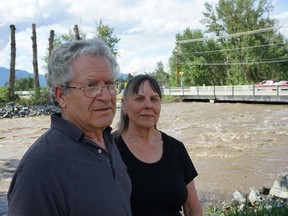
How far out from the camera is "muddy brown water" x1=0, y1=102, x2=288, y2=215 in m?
8.77

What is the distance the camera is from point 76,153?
1791 mm

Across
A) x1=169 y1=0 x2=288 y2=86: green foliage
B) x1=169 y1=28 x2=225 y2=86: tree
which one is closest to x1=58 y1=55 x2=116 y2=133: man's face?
x1=169 y1=0 x2=288 y2=86: green foliage

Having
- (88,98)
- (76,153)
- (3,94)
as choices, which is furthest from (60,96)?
(3,94)

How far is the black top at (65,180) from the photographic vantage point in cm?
157

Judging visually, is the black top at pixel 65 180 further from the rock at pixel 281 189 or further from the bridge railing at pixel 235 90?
the bridge railing at pixel 235 90

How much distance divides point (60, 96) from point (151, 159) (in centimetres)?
98

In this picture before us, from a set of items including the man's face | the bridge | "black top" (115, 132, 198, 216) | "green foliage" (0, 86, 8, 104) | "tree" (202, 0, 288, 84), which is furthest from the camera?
"tree" (202, 0, 288, 84)

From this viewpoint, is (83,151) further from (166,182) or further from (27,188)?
(166,182)

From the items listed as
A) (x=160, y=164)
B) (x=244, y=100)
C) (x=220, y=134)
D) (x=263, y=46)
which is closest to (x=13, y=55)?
(x=244, y=100)

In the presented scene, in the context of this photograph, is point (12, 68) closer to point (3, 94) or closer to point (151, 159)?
point (3, 94)

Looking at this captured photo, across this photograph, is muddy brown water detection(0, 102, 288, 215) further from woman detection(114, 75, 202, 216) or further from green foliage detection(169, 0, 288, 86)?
green foliage detection(169, 0, 288, 86)

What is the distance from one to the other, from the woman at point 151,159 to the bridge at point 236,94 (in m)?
27.4

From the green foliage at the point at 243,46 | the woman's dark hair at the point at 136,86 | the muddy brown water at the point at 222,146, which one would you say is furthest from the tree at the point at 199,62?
the woman's dark hair at the point at 136,86

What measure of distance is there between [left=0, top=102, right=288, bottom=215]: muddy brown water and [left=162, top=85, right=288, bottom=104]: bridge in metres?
3.98
